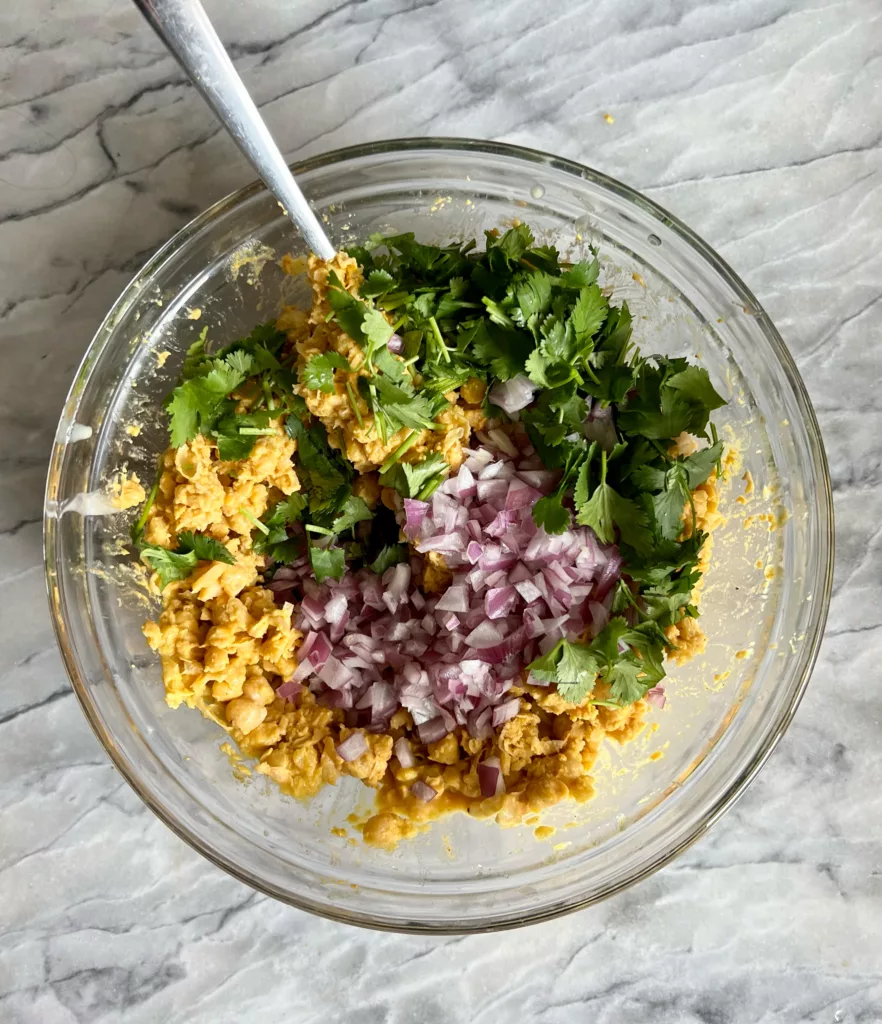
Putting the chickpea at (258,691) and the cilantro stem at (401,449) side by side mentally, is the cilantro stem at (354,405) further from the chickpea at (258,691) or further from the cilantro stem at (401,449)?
the chickpea at (258,691)

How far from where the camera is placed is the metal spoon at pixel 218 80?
950mm

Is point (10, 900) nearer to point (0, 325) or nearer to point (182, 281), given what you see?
point (0, 325)

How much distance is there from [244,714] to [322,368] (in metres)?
0.57

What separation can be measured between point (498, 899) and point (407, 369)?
92cm

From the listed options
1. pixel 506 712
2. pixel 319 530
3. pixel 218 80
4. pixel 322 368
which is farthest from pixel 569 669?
pixel 218 80

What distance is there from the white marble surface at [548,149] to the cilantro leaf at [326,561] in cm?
64

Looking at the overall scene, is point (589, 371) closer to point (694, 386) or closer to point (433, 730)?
point (694, 386)

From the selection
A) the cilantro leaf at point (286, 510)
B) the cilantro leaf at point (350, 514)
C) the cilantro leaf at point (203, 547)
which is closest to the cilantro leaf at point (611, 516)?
the cilantro leaf at point (350, 514)

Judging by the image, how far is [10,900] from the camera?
5.43 feet

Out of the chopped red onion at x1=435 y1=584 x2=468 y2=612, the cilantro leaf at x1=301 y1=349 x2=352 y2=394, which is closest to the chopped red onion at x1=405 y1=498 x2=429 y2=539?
the chopped red onion at x1=435 y1=584 x2=468 y2=612

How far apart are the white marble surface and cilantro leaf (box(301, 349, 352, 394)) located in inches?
23.2

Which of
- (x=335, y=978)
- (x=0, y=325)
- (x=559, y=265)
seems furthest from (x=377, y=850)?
(x=0, y=325)

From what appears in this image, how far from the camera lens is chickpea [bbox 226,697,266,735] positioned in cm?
135

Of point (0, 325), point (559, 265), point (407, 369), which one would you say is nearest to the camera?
point (407, 369)
